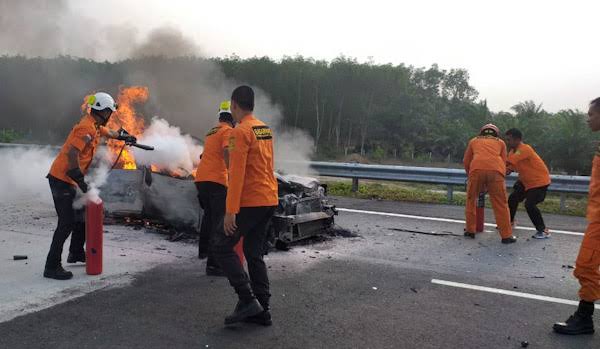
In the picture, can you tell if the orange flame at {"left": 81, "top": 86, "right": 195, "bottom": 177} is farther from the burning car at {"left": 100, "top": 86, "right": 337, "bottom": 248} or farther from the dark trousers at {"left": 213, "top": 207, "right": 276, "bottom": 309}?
the dark trousers at {"left": 213, "top": 207, "right": 276, "bottom": 309}

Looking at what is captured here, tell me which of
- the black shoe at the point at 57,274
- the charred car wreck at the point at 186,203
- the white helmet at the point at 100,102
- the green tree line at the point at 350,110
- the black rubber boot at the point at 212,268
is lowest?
the black shoe at the point at 57,274

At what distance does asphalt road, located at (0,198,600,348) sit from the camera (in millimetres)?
3762

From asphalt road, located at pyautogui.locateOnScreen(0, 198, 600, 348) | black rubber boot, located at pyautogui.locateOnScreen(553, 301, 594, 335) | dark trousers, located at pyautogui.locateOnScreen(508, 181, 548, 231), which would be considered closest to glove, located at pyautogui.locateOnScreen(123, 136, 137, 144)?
asphalt road, located at pyautogui.locateOnScreen(0, 198, 600, 348)

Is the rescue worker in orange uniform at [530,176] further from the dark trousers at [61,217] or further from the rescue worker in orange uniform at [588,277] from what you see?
the dark trousers at [61,217]

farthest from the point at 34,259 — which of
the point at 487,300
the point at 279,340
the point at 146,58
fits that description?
the point at 146,58

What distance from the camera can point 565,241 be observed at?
7559 mm

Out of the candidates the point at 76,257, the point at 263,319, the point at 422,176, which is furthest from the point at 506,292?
the point at 422,176

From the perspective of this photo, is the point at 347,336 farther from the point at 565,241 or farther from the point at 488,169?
the point at 565,241

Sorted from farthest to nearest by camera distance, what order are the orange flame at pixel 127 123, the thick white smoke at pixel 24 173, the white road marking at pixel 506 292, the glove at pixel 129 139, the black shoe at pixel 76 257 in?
1. the thick white smoke at pixel 24 173
2. the orange flame at pixel 127 123
3. the glove at pixel 129 139
4. the black shoe at pixel 76 257
5. the white road marking at pixel 506 292

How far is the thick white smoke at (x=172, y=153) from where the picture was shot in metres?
7.36

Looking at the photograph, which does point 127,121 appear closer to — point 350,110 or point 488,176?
point 488,176

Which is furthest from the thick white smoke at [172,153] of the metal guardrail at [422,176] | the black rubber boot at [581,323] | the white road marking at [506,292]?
the metal guardrail at [422,176]

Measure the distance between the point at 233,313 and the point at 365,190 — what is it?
29.3 feet

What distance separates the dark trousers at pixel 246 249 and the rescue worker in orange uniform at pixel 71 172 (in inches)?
77.2
